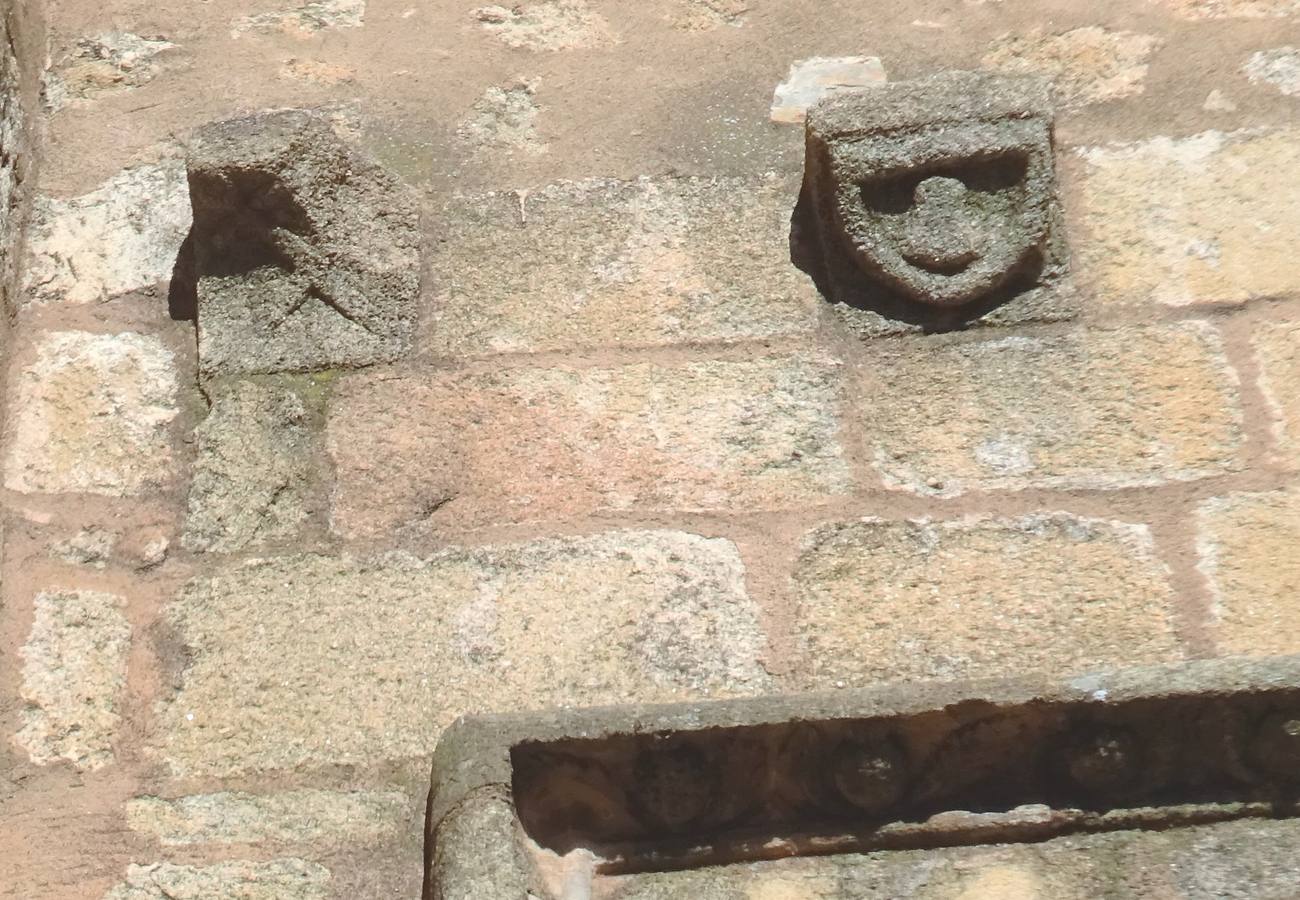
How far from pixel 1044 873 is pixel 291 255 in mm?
1264

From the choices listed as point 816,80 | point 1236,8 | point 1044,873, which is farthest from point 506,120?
point 1044,873

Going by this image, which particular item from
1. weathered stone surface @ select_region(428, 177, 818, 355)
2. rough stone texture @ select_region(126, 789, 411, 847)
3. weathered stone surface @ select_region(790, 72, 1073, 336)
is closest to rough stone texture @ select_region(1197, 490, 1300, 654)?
weathered stone surface @ select_region(790, 72, 1073, 336)

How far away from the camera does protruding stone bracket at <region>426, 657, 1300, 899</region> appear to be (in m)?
1.69

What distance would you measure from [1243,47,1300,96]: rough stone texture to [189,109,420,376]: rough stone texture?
4.02ft

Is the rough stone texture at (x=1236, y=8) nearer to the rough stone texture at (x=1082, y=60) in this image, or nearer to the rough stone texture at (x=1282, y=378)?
the rough stone texture at (x=1082, y=60)

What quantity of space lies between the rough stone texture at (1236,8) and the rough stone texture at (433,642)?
1.12 m

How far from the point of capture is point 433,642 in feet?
6.42

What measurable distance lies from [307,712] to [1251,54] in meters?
1.60

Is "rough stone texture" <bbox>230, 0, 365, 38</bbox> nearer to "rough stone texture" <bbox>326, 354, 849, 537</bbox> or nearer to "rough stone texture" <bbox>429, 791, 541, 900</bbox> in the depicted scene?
"rough stone texture" <bbox>326, 354, 849, 537</bbox>

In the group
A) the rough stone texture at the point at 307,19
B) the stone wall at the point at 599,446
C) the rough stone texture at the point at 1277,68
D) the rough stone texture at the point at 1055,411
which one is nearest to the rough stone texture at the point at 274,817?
the stone wall at the point at 599,446

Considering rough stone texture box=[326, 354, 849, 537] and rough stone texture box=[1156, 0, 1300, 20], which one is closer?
rough stone texture box=[326, 354, 849, 537]

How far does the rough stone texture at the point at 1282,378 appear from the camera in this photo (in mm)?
2023

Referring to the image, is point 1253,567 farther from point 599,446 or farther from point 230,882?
point 230,882

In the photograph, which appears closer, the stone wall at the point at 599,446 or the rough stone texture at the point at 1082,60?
the stone wall at the point at 599,446
